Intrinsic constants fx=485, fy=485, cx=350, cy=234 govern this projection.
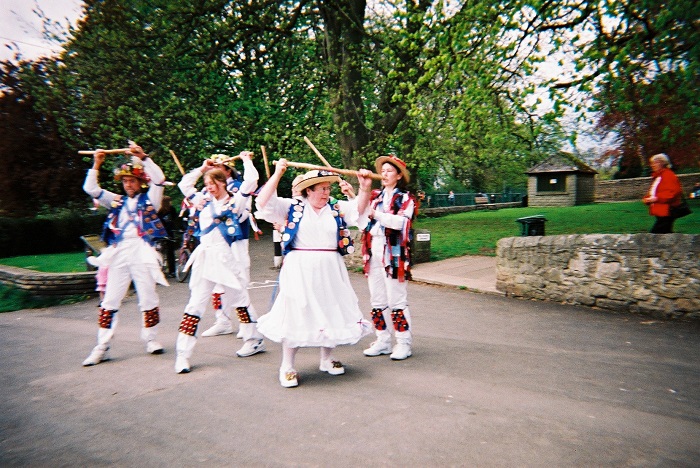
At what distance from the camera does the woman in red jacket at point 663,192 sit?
8336 mm

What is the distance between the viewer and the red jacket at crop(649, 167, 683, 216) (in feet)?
27.3

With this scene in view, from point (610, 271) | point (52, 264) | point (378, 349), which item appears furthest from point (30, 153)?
point (610, 271)

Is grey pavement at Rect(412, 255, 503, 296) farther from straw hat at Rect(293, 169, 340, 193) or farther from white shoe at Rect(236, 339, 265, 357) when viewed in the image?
straw hat at Rect(293, 169, 340, 193)

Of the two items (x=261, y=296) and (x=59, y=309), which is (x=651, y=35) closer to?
(x=261, y=296)

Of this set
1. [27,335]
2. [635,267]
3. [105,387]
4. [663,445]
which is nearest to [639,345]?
[635,267]

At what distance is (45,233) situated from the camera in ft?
56.3

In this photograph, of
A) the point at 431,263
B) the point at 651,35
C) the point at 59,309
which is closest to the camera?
the point at 651,35

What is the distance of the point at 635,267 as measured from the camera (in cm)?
676

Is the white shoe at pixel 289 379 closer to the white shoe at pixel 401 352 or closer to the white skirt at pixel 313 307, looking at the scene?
the white skirt at pixel 313 307

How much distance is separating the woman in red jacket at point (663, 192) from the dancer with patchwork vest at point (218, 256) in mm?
6903

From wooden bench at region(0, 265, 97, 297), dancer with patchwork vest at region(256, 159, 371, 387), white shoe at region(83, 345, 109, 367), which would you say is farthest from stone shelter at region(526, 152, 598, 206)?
white shoe at region(83, 345, 109, 367)

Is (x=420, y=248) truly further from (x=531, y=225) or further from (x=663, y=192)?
(x=663, y=192)

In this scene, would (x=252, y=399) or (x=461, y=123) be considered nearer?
(x=252, y=399)

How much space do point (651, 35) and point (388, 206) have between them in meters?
6.00
